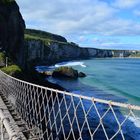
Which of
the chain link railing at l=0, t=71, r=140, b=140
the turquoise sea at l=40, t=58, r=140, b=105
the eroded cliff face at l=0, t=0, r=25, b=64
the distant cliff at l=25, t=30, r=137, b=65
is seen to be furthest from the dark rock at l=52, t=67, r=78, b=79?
the chain link railing at l=0, t=71, r=140, b=140

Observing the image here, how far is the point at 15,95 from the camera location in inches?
498

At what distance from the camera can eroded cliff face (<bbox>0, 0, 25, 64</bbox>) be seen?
154ft

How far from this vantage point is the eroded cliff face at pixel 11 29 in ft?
154

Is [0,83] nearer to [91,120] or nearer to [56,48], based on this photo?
[91,120]

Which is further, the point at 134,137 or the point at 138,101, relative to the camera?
the point at 138,101

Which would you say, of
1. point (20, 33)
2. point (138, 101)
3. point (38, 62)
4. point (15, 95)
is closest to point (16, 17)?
point (20, 33)

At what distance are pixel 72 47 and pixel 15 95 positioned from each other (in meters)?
173

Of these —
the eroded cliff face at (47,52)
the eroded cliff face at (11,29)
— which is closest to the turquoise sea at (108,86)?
the eroded cliff face at (11,29)

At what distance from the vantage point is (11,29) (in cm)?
5059

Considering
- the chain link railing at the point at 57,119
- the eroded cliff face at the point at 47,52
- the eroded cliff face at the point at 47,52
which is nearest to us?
the chain link railing at the point at 57,119

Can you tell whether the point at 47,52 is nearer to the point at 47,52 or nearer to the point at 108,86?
the point at 47,52

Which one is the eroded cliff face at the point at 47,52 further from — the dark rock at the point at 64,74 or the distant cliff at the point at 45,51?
the dark rock at the point at 64,74

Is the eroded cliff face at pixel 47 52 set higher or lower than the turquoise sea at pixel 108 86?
higher

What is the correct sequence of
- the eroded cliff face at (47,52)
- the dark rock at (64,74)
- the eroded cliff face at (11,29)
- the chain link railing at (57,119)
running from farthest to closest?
the eroded cliff face at (47,52) → the dark rock at (64,74) → the eroded cliff face at (11,29) → the chain link railing at (57,119)
